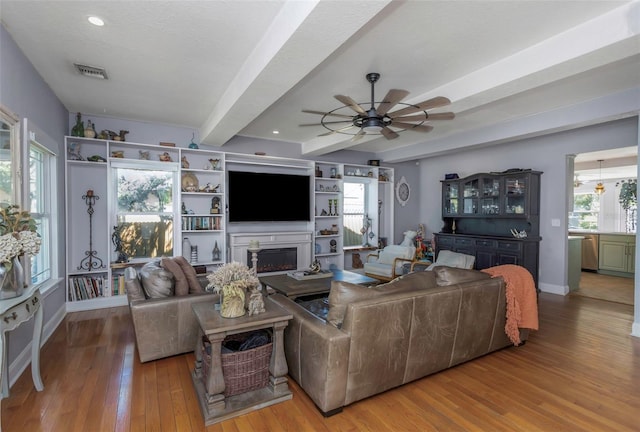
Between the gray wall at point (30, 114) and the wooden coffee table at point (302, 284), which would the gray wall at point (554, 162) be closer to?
the wooden coffee table at point (302, 284)

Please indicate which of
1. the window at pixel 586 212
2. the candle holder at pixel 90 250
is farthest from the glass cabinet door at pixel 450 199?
the candle holder at pixel 90 250

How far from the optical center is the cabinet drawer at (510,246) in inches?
205

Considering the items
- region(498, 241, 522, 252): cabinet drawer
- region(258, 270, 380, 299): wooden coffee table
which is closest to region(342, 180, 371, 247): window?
region(258, 270, 380, 299): wooden coffee table

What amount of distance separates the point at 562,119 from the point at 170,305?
5028 millimetres

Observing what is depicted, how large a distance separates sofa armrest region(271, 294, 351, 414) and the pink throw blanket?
1.82m

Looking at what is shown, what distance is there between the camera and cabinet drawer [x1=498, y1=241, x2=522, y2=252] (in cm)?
520

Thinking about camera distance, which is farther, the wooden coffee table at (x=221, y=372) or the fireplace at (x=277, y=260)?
the fireplace at (x=277, y=260)

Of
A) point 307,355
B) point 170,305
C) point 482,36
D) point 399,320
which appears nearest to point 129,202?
point 170,305

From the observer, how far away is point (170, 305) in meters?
2.82

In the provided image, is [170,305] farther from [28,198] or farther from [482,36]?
[482,36]

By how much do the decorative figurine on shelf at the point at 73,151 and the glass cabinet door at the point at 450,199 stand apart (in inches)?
250

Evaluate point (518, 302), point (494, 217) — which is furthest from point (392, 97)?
point (494, 217)

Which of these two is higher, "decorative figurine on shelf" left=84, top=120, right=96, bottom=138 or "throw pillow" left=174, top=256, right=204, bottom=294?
"decorative figurine on shelf" left=84, top=120, right=96, bottom=138

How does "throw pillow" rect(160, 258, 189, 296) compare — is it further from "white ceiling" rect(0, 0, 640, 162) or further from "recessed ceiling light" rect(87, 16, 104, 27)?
"recessed ceiling light" rect(87, 16, 104, 27)
